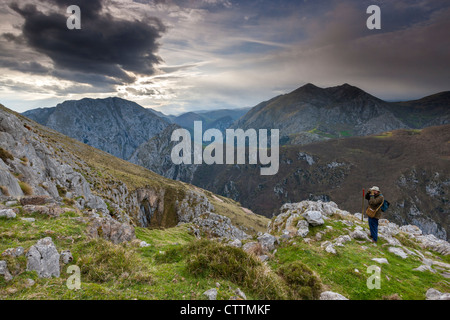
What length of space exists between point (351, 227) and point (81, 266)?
19794 mm

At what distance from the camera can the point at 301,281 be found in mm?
9039

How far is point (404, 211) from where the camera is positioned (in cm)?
16838

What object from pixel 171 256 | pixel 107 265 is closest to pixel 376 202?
pixel 171 256

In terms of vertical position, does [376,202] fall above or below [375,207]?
above

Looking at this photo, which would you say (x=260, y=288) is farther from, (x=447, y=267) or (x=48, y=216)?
(x=48, y=216)

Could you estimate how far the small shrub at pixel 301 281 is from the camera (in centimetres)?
841

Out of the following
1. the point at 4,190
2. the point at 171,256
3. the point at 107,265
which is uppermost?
the point at 4,190

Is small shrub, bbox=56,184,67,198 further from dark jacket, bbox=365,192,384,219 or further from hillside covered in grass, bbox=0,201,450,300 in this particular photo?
dark jacket, bbox=365,192,384,219

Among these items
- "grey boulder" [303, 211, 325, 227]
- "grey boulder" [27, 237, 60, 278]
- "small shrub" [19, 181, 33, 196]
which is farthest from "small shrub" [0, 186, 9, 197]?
"grey boulder" [303, 211, 325, 227]

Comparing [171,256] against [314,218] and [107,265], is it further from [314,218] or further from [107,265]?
[314,218]

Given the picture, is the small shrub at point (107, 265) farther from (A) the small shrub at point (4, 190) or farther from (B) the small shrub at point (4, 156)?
(B) the small shrub at point (4, 156)

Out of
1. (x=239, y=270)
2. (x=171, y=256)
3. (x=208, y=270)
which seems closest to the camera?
(x=239, y=270)

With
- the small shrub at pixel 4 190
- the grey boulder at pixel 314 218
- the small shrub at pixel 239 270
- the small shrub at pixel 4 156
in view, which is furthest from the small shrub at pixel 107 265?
the small shrub at pixel 4 156

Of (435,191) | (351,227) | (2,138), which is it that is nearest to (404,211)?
(435,191)
